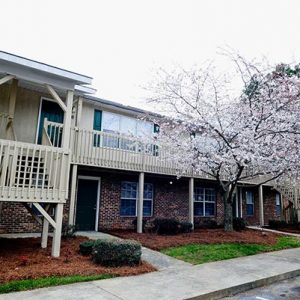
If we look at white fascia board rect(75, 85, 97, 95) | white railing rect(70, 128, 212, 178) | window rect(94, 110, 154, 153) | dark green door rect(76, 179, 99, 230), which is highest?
white fascia board rect(75, 85, 97, 95)

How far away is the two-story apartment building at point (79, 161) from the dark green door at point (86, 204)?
0.04m

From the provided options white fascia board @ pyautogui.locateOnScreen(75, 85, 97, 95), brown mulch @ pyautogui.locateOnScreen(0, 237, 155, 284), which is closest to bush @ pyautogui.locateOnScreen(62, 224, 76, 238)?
brown mulch @ pyautogui.locateOnScreen(0, 237, 155, 284)

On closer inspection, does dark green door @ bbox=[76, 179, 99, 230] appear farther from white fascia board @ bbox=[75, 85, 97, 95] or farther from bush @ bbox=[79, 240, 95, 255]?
bush @ bbox=[79, 240, 95, 255]

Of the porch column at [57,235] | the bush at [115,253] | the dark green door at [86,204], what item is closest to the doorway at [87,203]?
the dark green door at [86,204]

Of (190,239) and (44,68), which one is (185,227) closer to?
(190,239)

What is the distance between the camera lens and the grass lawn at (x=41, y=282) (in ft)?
18.9

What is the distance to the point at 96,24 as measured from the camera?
1405 centimetres

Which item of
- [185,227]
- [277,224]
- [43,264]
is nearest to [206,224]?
[185,227]

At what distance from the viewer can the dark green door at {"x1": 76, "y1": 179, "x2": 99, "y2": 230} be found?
12969 millimetres

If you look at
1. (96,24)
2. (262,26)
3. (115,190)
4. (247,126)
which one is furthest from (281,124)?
(96,24)

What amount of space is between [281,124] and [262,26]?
12.3ft

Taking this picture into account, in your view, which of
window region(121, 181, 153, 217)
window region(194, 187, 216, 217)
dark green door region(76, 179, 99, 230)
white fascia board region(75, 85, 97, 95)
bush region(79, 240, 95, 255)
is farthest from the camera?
window region(194, 187, 216, 217)

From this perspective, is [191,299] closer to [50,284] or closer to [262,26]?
[50,284]

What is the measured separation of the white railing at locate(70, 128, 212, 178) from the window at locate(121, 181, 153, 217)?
5.69 ft
